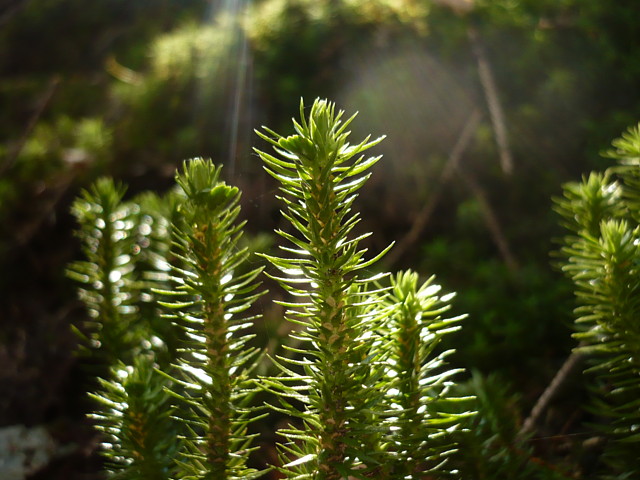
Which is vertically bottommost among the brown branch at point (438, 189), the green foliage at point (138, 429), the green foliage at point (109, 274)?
the green foliage at point (138, 429)

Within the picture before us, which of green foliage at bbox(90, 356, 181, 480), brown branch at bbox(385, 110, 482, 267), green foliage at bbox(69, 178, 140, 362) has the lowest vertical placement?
green foliage at bbox(90, 356, 181, 480)

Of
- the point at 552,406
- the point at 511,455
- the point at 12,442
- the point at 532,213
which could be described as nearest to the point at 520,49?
the point at 532,213

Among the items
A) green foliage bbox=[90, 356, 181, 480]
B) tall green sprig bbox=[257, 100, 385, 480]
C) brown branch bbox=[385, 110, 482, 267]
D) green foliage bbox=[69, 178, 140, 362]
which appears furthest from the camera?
brown branch bbox=[385, 110, 482, 267]

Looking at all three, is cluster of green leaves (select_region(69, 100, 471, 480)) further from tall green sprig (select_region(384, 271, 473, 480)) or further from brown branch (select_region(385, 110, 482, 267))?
brown branch (select_region(385, 110, 482, 267))

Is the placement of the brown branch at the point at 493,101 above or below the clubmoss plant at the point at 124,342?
above

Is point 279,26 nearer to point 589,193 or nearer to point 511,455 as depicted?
point 589,193

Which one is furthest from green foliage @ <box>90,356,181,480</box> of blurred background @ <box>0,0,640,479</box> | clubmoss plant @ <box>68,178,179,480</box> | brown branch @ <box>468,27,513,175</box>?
brown branch @ <box>468,27,513,175</box>

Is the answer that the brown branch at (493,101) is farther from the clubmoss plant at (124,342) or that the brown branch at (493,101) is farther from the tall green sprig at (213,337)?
the tall green sprig at (213,337)

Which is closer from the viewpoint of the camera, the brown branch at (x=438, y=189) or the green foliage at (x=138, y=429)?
the green foliage at (x=138, y=429)

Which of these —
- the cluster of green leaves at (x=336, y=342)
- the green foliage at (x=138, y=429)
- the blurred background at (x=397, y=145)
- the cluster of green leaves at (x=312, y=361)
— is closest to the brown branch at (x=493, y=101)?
the blurred background at (x=397, y=145)
